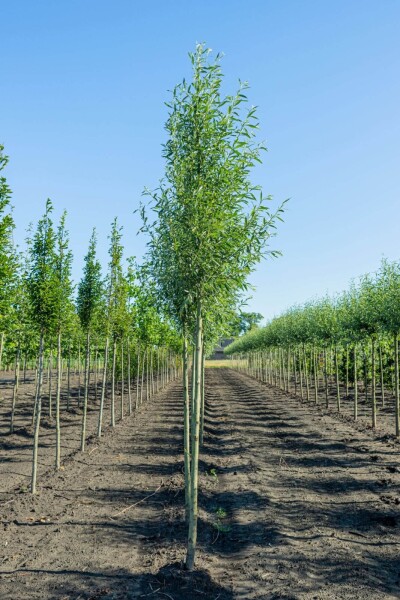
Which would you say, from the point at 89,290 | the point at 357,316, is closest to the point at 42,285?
the point at 89,290

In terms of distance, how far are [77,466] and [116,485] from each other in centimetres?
229

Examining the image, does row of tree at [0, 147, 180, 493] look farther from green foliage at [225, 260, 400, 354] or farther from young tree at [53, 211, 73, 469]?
green foliage at [225, 260, 400, 354]

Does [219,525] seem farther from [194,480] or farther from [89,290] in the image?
[89,290]

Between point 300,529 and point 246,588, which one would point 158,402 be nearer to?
point 300,529

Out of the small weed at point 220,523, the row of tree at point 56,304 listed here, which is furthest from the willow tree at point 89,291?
the small weed at point 220,523

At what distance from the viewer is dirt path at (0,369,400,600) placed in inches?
284

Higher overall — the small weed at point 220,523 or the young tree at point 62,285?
the young tree at point 62,285

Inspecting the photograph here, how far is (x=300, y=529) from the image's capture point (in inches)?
374

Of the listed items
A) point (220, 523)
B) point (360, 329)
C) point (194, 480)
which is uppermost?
point (360, 329)

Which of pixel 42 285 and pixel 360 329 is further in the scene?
pixel 360 329

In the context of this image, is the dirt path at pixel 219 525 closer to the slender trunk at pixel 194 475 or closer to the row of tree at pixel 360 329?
the slender trunk at pixel 194 475

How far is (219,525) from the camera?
9867mm

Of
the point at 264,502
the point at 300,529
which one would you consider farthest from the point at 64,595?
the point at 264,502

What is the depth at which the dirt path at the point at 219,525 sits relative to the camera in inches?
284
